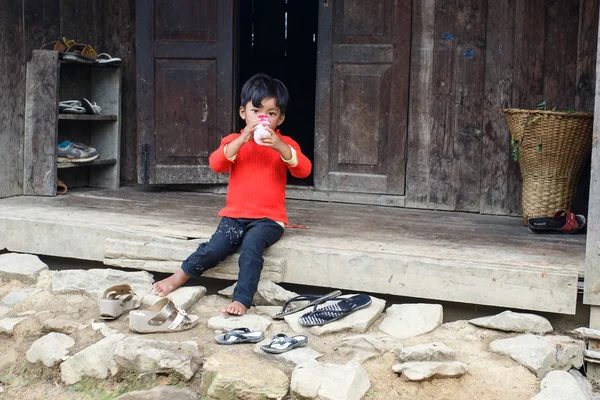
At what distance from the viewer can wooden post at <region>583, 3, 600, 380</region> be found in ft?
11.1

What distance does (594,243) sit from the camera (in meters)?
3.41

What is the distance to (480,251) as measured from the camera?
3939mm

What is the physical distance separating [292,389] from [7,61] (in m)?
3.56

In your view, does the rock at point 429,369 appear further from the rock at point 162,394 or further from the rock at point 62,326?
the rock at point 62,326

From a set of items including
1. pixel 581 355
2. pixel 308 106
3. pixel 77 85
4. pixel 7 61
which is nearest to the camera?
pixel 581 355

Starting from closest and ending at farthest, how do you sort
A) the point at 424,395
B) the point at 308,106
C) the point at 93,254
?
the point at 424,395 < the point at 93,254 < the point at 308,106

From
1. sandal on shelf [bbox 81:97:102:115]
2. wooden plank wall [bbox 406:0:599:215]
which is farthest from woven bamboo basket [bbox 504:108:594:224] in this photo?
sandal on shelf [bbox 81:97:102:115]

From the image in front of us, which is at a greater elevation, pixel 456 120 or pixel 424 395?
pixel 456 120

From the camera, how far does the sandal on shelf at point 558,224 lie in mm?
4535

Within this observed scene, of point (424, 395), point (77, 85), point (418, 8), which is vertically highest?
point (418, 8)

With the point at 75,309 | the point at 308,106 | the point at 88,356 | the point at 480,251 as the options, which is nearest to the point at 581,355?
the point at 480,251

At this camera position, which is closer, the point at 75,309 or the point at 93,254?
the point at 75,309

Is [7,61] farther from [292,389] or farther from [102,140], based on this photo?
[292,389]

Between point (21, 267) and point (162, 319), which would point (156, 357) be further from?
point (21, 267)
